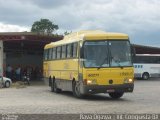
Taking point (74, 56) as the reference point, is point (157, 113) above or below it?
below

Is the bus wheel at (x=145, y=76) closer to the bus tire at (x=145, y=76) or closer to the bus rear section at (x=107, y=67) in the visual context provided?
the bus tire at (x=145, y=76)

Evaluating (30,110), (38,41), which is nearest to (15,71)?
(38,41)

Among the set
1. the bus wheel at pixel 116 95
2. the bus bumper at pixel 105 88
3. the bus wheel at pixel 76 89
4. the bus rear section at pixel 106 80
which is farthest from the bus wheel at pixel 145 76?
the bus rear section at pixel 106 80

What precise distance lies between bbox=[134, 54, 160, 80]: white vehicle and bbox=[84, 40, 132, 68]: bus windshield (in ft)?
114

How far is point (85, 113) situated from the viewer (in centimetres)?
1794

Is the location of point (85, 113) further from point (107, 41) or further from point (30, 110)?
point (107, 41)

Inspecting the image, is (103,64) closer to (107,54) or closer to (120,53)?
(107,54)

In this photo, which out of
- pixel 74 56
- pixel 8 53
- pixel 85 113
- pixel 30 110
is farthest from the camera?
pixel 8 53

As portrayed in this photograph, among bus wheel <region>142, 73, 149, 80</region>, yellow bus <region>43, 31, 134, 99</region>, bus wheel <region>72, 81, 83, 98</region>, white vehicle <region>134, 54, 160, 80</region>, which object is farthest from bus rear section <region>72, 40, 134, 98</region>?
bus wheel <region>142, 73, 149, 80</region>

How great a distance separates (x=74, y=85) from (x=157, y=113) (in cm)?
961

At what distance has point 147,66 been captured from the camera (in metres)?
60.1

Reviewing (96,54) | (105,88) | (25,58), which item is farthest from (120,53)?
(25,58)

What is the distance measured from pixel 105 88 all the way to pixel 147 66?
3623cm

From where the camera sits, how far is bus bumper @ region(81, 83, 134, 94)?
2434 centimetres
